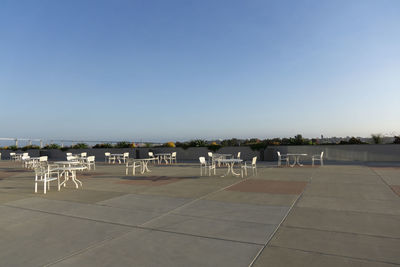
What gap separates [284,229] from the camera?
12.6ft

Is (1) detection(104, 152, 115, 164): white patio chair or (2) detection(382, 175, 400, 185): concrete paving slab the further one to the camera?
(1) detection(104, 152, 115, 164): white patio chair

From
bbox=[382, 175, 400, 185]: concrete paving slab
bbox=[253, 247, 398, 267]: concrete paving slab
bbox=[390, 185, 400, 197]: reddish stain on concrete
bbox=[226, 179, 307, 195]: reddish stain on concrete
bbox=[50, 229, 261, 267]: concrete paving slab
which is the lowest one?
bbox=[226, 179, 307, 195]: reddish stain on concrete

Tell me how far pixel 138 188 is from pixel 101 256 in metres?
4.60

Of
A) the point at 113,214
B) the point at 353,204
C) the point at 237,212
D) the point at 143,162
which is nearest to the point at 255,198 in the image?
the point at 237,212

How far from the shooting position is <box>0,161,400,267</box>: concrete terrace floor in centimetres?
294

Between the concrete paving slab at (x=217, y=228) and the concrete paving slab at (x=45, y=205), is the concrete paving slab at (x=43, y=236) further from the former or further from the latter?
the concrete paving slab at (x=217, y=228)

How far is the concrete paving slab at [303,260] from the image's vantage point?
8.95 ft

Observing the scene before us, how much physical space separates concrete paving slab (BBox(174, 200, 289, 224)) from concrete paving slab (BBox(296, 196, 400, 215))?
0.77 metres

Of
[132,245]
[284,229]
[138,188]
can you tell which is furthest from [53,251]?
[138,188]

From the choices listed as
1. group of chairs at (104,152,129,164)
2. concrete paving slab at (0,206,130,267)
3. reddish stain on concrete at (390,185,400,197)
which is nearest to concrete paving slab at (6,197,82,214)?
concrete paving slab at (0,206,130,267)

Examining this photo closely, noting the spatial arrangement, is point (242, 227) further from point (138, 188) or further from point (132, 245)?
point (138, 188)

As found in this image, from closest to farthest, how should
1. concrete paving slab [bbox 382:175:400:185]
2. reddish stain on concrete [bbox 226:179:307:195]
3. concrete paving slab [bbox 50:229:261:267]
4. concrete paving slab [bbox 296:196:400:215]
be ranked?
concrete paving slab [bbox 50:229:261:267], concrete paving slab [bbox 296:196:400:215], reddish stain on concrete [bbox 226:179:307:195], concrete paving slab [bbox 382:175:400:185]

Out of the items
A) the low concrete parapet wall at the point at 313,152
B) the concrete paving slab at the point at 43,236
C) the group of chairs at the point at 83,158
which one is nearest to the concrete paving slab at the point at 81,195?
the concrete paving slab at the point at 43,236

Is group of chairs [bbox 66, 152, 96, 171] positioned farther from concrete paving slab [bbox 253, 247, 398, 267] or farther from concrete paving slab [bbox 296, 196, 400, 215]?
concrete paving slab [bbox 253, 247, 398, 267]
